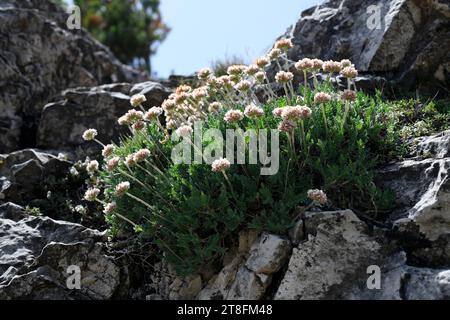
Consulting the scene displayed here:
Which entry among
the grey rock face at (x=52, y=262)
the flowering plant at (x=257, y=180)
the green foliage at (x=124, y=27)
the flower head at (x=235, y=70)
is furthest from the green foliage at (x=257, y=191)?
the green foliage at (x=124, y=27)

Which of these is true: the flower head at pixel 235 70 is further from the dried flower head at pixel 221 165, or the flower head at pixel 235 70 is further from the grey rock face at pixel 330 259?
the grey rock face at pixel 330 259

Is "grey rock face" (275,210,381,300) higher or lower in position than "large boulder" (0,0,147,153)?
lower

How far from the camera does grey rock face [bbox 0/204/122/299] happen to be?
18.0 feet

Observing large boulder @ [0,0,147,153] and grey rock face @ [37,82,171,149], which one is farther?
large boulder @ [0,0,147,153]

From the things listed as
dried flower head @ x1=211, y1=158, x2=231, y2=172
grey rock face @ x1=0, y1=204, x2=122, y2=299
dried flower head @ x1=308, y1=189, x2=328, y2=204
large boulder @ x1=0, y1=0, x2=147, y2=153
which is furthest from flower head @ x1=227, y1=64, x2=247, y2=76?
large boulder @ x1=0, y1=0, x2=147, y2=153

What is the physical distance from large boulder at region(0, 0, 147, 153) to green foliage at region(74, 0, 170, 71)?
1244 centimetres

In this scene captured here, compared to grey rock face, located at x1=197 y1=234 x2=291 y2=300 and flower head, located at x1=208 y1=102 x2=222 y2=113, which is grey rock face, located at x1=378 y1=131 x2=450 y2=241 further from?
flower head, located at x1=208 y1=102 x2=222 y2=113

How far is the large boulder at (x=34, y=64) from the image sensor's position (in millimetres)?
9406

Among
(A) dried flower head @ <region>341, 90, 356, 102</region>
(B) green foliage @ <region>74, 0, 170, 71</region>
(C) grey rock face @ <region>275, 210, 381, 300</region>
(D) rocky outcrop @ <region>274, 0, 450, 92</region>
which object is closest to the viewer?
(C) grey rock face @ <region>275, 210, 381, 300</region>

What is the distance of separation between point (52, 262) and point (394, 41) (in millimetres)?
5282

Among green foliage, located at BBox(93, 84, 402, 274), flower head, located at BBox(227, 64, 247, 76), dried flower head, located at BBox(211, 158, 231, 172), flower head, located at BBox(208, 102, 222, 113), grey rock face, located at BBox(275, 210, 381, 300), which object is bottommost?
grey rock face, located at BBox(275, 210, 381, 300)

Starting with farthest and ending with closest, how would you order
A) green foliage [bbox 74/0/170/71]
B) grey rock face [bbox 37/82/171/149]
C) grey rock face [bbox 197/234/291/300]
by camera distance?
1. green foliage [bbox 74/0/170/71]
2. grey rock face [bbox 37/82/171/149]
3. grey rock face [bbox 197/234/291/300]

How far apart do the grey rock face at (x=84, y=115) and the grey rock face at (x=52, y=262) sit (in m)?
2.83

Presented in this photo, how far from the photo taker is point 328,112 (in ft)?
19.9
